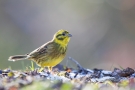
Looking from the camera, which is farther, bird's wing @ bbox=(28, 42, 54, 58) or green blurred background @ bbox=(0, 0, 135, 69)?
green blurred background @ bbox=(0, 0, 135, 69)

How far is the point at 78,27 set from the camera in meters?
22.2

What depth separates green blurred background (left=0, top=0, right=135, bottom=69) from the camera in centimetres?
1814

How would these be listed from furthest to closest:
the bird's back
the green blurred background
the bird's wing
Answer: the green blurred background, the bird's wing, the bird's back

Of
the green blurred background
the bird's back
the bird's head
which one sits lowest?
the bird's back

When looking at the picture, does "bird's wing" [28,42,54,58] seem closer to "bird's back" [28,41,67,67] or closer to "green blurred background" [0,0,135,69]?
"bird's back" [28,41,67,67]

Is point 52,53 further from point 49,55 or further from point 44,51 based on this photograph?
point 44,51

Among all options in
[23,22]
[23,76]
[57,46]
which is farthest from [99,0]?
[23,76]

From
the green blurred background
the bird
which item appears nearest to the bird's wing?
the bird

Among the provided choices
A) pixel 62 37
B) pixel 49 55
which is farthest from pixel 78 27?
pixel 49 55

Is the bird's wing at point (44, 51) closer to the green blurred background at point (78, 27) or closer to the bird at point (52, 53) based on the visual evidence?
the bird at point (52, 53)

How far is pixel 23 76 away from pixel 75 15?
16.8 metres

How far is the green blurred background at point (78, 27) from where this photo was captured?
1814cm

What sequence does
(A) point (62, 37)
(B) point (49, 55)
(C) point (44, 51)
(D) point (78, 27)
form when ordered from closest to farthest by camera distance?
(B) point (49, 55)
(C) point (44, 51)
(A) point (62, 37)
(D) point (78, 27)

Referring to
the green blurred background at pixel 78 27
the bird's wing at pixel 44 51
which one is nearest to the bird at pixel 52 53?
the bird's wing at pixel 44 51
